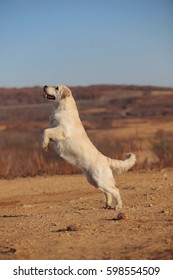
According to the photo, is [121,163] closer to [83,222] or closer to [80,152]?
[80,152]

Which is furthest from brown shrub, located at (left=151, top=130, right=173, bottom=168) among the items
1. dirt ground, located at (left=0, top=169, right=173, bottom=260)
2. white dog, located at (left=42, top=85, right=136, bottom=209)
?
white dog, located at (left=42, top=85, right=136, bottom=209)

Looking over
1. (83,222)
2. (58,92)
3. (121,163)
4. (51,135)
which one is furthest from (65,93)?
(83,222)

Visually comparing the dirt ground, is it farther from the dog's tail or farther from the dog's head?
the dog's head

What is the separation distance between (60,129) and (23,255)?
12.4ft

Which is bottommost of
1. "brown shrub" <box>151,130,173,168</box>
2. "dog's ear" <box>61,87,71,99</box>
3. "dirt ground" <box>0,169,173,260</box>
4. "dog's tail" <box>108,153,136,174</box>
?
"brown shrub" <box>151,130,173,168</box>

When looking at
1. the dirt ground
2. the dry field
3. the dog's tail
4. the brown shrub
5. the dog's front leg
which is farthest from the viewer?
the brown shrub

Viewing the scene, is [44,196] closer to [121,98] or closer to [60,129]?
[60,129]

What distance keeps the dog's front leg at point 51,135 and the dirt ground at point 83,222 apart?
1182mm

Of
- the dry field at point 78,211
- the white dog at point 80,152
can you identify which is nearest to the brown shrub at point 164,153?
the dry field at point 78,211

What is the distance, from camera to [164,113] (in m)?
Result: 53.0

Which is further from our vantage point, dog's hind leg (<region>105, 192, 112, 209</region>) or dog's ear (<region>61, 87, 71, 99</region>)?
dog's ear (<region>61, 87, 71, 99</region>)

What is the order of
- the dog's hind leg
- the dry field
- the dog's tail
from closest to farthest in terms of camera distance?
the dry field, the dog's hind leg, the dog's tail

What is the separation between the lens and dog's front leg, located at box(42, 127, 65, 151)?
1107cm

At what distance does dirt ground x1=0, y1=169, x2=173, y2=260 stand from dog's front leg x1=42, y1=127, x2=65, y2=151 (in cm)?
118
